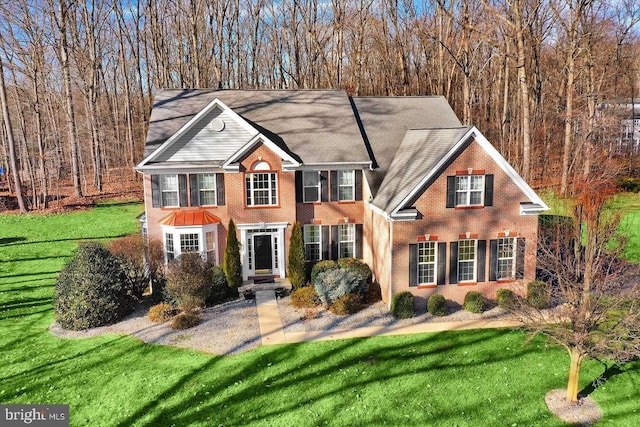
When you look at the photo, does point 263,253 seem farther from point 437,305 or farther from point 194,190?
point 437,305

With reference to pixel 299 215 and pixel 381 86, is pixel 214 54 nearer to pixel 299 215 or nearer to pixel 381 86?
pixel 381 86

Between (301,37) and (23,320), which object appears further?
(301,37)

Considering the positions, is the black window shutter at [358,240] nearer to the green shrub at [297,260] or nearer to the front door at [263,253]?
the green shrub at [297,260]

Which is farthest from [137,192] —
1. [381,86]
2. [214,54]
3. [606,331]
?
[606,331]

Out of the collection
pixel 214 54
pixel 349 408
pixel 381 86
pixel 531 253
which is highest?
pixel 214 54

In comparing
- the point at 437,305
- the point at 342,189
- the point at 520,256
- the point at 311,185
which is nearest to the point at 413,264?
the point at 437,305

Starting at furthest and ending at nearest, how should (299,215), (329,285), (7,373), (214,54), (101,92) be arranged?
(101,92) < (214,54) < (299,215) < (329,285) < (7,373)

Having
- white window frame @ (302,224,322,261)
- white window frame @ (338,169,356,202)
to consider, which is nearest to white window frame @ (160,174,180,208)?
white window frame @ (302,224,322,261)
